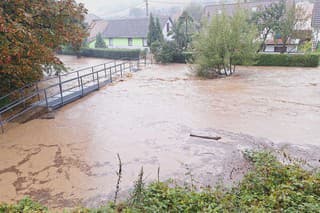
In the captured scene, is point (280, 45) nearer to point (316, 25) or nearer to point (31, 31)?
point (316, 25)

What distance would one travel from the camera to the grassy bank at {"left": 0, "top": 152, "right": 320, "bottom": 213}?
3.66m

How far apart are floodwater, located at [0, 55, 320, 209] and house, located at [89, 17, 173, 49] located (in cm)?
2197

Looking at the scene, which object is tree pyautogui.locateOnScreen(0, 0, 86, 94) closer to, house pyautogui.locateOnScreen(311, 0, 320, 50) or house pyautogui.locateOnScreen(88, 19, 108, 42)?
house pyautogui.locateOnScreen(311, 0, 320, 50)

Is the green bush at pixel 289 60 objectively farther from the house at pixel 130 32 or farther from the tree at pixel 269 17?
the house at pixel 130 32

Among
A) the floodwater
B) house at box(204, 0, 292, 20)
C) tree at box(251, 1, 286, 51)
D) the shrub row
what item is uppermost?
house at box(204, 0, 292, 20)

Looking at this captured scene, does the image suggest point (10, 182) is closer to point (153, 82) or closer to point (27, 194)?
point (27, 194)

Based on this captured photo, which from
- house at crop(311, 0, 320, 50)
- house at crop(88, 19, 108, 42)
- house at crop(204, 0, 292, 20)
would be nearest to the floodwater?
house at crop(204, 0, 292, 20)

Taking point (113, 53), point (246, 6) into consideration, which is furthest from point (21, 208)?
point (246, 6)

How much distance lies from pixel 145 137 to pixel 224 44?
1151 cm

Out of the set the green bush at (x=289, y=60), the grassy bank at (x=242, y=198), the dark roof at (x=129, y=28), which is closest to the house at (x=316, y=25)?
the green bush at (x=289, y=60)

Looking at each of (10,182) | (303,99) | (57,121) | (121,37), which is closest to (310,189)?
(10,182)

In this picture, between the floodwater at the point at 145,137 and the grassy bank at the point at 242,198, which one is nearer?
the grassy bank at the point at 242,198

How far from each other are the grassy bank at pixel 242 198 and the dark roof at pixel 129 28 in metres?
31.5

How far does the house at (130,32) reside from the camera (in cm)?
3493
